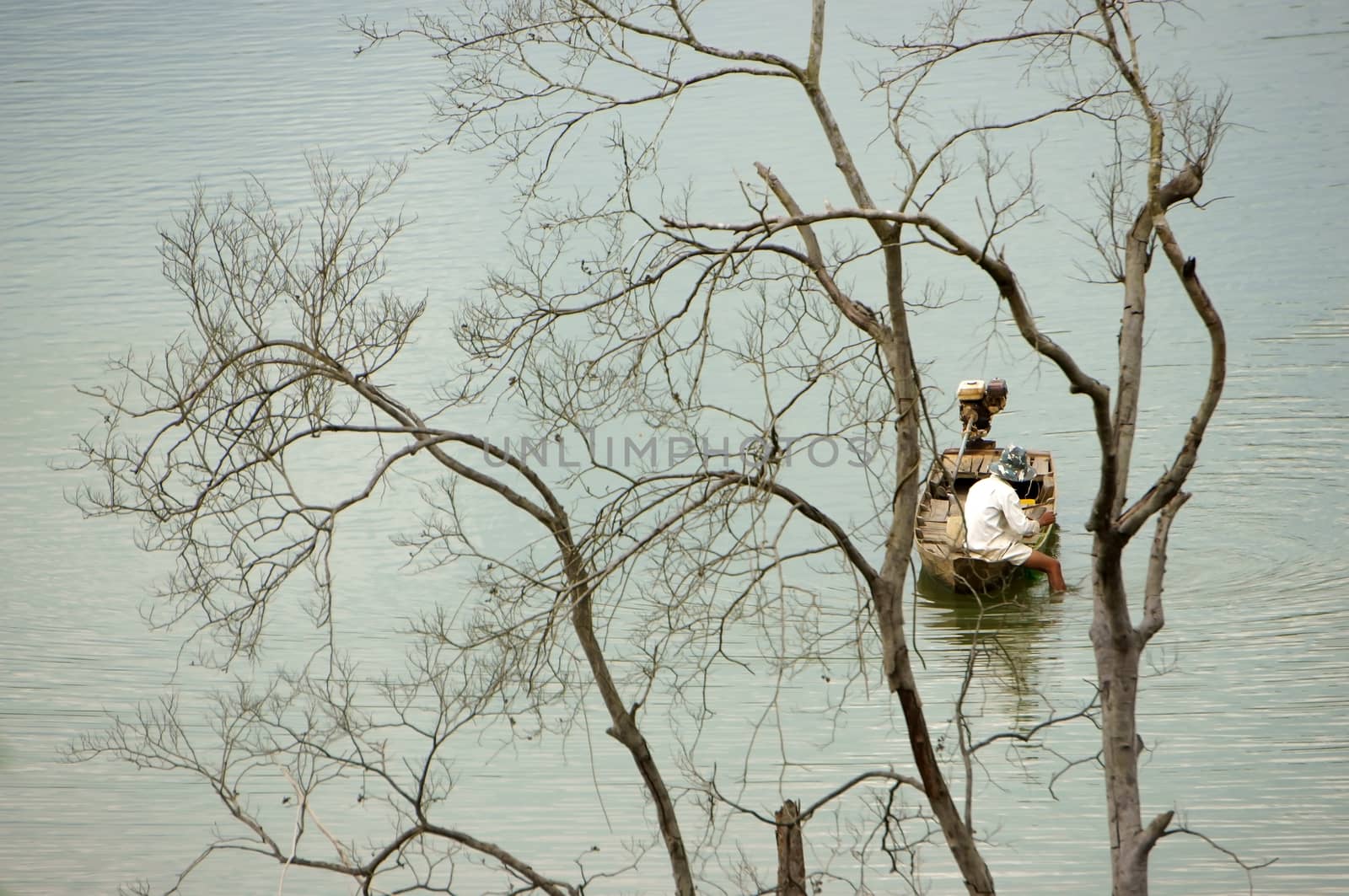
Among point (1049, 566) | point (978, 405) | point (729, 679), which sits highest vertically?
point (978, 405)

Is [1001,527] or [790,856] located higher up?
[1001,527]

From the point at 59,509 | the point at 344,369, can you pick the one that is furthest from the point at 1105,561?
the point at 59,509

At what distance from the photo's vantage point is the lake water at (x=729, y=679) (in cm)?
1071

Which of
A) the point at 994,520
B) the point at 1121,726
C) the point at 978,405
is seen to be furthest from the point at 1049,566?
the point at 1121,726

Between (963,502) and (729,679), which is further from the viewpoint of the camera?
(729,679)

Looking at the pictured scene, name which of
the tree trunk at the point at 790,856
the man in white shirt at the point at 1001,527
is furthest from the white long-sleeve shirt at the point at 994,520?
the tree trunk at the point at 790,856

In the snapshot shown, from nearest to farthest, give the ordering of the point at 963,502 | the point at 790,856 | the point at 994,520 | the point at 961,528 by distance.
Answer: the point at 790,856 → the point at 994,520 → the point at 961,528 → the point at 963,502

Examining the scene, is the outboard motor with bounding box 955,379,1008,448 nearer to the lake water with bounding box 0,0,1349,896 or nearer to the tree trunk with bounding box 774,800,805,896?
the lake water with bounding box 0,0,1349,896

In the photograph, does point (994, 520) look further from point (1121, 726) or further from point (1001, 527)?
point (1121, 726)

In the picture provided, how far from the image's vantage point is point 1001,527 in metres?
11.8

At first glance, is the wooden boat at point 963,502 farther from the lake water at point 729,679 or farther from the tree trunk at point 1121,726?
the tree trunk at point 1121,726

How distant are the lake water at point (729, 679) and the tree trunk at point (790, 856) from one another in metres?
0.79

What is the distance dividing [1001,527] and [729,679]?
2363mm

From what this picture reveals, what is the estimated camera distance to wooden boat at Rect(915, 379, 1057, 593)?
12.2m
